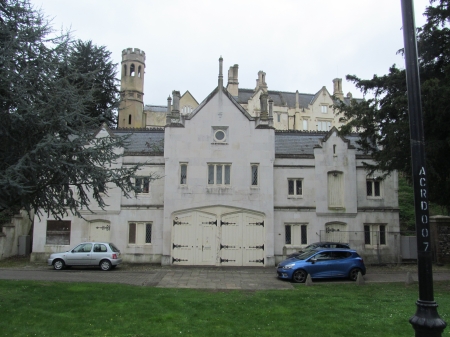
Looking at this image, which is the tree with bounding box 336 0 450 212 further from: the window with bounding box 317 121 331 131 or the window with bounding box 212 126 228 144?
the window with bounding box 317 121 331 131

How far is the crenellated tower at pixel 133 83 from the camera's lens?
57.8 meters

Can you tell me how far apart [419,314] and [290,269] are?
13912 mm

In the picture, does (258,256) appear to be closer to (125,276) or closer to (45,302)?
(125,276)

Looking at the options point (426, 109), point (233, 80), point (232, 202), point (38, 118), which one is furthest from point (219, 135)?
point (233, 80)

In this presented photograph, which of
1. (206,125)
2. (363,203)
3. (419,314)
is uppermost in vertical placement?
(206,125)

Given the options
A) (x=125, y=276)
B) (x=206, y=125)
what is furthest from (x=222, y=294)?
(x=206, y=125)

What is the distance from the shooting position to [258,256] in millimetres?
25891

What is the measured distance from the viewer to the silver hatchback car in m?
23.4

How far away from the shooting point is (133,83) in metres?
58.1

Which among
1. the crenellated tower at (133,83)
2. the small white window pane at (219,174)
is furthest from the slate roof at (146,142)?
the crenellated tower at (133,83)

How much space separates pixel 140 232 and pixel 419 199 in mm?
22619

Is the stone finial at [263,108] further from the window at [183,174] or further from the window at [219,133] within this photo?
the window at [183,174]

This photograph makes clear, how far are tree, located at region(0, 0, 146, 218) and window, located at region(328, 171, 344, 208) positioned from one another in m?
16.2

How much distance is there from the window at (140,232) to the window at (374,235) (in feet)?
46.2
